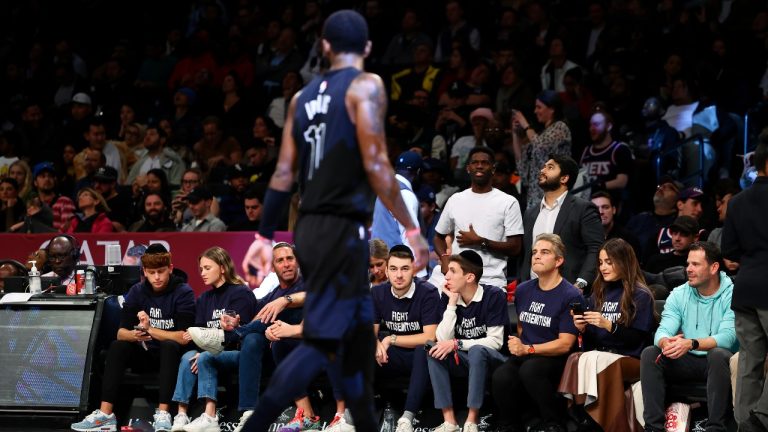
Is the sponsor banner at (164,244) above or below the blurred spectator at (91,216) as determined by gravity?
below

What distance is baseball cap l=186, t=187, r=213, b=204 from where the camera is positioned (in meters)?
10.9

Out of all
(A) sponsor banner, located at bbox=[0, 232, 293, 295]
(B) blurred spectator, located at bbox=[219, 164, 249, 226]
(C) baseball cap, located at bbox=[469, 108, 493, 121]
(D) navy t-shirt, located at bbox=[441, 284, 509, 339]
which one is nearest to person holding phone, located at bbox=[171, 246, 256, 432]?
(A) sponsor banner, located at bbox=[0, 232, 293, 295]

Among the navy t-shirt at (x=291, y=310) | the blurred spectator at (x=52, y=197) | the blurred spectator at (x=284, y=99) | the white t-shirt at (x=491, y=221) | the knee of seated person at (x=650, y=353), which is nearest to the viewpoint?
the knee of seated person at (x=650, y=353)

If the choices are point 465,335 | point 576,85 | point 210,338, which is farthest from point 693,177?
point 210,338

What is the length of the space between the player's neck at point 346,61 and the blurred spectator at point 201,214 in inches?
238

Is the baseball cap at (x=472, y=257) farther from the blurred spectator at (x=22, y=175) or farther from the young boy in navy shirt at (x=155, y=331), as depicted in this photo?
the blurred spectator at (x=22, y=175)

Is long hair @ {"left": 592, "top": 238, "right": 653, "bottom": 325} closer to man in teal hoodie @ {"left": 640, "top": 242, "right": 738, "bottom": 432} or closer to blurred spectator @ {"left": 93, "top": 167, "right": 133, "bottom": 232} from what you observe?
man in teal hoodie @ {"left": 640, "top": 242, "right": 738, "bottom": 432}

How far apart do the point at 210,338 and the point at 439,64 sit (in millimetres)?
6533

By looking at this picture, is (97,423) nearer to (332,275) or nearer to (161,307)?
(161,307)

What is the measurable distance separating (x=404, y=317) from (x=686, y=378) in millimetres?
1975

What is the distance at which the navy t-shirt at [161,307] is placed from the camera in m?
8.75

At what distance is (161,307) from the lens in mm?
8781

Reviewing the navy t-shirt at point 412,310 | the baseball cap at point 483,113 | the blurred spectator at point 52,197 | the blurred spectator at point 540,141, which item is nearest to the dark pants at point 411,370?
the navy t-shirt at point 412,310

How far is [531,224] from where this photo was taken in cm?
894
